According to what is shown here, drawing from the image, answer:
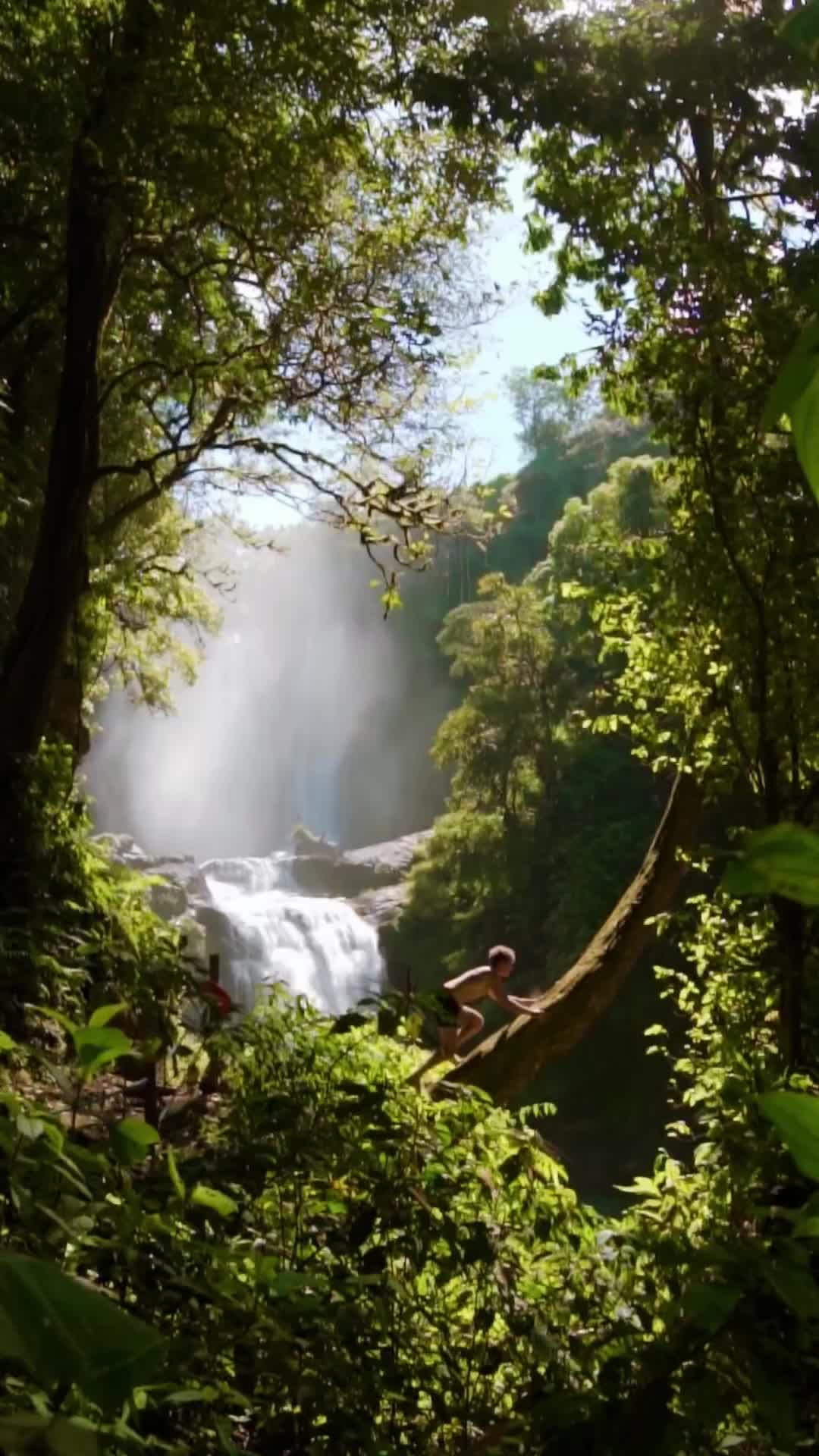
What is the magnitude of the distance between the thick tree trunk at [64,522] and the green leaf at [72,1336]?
4669 mm

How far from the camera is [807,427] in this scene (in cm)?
30

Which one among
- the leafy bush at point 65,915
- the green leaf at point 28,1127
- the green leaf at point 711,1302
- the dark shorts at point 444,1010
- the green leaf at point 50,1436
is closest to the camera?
the green leaf at point 50,1436

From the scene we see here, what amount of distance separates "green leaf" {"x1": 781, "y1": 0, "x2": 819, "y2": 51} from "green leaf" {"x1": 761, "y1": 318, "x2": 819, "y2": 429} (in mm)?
116

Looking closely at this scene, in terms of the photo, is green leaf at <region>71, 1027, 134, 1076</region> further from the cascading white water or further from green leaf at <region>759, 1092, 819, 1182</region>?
the cascading white water

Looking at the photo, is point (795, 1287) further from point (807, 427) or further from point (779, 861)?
point (807, 427)

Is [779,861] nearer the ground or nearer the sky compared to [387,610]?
nearer the ground

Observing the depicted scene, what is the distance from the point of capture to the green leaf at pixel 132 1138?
812 millimetres

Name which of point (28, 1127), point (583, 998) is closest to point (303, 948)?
point (583, 998)

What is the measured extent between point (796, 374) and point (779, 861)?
0.14 meters

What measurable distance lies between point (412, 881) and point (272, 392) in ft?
39.5

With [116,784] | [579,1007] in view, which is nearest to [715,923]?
[579,1007]

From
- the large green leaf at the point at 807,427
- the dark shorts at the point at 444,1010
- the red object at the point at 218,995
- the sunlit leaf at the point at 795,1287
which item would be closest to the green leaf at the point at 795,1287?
the sunlit leaf at the point at 795,1287

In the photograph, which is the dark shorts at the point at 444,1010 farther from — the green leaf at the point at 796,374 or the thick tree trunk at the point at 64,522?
the thick tree trunk at the point at 64,522

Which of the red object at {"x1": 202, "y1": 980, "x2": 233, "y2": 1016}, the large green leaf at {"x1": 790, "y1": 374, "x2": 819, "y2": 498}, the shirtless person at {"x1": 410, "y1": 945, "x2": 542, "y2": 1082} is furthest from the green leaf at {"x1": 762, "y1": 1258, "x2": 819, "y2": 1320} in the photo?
the shirtless person at {"x1": 410, "y1": 945, "x2": 542, "y2": 1082}
